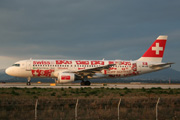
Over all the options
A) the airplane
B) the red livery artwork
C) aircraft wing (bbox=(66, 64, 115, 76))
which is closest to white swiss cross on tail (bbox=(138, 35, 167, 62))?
the airplane

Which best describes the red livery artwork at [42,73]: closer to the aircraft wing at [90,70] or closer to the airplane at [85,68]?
the airplane at [85,68]

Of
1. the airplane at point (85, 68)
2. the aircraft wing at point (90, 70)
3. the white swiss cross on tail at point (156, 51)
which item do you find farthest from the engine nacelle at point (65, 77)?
the white swiss cross on tail at point (156, 51)

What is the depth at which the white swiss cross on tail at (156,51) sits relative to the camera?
1777 inches

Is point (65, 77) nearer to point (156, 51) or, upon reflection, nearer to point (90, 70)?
point (90, 70)

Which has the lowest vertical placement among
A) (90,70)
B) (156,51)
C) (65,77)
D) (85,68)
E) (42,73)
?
(65,77)

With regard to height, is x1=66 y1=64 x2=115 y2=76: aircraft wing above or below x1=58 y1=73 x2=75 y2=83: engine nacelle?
above

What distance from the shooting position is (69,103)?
17.6m

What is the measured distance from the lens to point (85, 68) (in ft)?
134

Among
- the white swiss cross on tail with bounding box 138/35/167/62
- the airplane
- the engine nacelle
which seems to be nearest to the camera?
the engine nacelle

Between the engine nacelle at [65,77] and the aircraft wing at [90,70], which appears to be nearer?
the engine nacelle at [65,77]

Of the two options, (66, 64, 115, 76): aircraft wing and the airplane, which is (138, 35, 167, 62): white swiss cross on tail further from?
(66, 64, 115, 76): aircraft wing

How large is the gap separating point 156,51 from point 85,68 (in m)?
13.9

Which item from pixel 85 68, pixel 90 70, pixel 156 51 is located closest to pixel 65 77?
pixel 90 70

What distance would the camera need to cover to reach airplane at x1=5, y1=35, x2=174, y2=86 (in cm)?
3853
